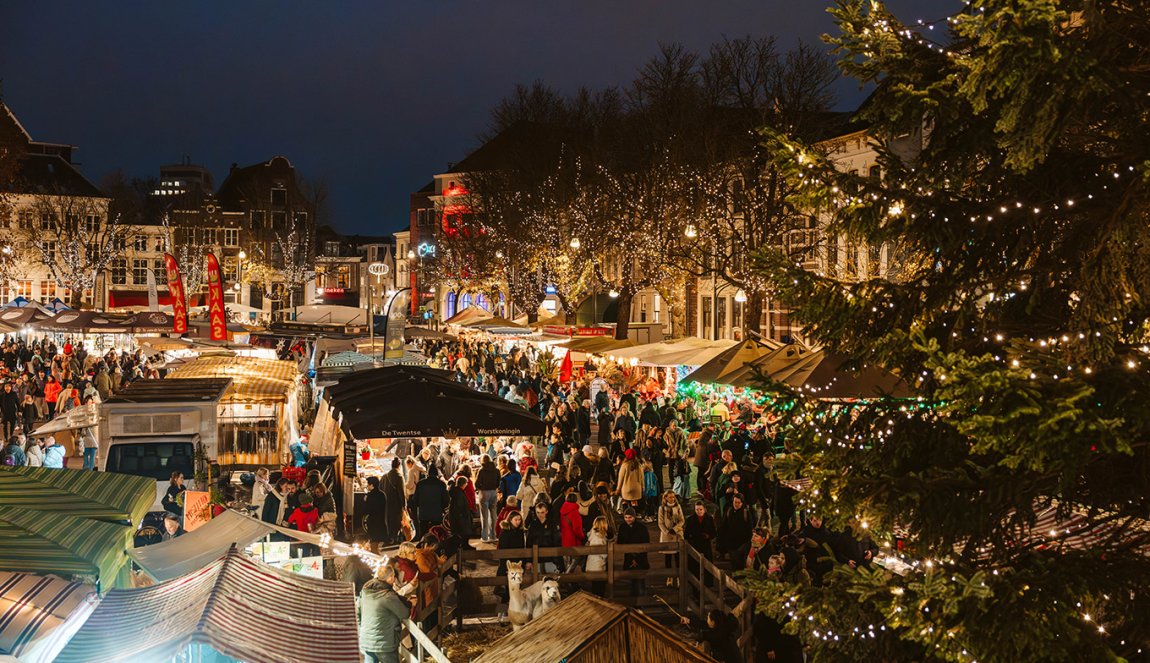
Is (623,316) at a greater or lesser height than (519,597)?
greater

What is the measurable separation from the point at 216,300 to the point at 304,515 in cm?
1986

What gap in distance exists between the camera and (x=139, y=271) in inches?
3462

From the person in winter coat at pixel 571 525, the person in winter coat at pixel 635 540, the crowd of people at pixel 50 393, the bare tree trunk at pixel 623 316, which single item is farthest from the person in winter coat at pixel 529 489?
the bare tree trunk at pixel 623 316

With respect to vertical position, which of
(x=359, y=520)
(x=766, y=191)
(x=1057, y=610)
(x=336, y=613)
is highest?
(x=766, y=191)

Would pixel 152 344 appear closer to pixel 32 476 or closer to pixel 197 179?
pixel 32 476

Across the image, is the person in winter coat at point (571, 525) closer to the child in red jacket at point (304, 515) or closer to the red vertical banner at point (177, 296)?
the child in red jacket at point (304, 515)

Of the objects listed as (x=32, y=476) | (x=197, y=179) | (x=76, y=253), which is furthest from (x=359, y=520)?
(x=197, y=179)

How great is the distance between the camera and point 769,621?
963cm

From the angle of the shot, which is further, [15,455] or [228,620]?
[15,455]

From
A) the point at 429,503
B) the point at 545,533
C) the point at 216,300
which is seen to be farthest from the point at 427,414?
the point at 216,300

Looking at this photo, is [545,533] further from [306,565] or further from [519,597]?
[306,565]

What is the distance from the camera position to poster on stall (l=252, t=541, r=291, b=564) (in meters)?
11.0

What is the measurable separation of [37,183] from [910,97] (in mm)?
79014

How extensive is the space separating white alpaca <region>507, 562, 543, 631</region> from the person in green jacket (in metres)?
1.44
